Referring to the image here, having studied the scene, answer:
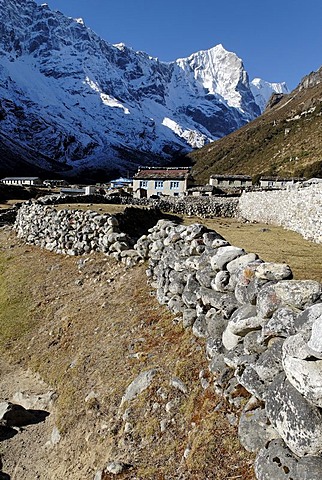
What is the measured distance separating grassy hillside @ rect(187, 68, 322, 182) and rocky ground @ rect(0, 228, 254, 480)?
9933 cm

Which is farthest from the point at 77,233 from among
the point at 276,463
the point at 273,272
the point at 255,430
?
the point at 276,463

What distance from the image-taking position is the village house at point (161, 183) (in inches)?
3435

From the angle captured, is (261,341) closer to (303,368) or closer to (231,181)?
(303,368)

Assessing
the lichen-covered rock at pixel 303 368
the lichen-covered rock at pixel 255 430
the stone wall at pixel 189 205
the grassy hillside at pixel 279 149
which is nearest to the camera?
the lichen-covered rock at pixel 303 368

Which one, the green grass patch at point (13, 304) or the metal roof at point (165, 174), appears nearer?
the green grass patch at point (13, 304)

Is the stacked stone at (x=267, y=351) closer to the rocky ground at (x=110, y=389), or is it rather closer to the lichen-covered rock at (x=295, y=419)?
the lichen-covered rock at (x=295, y=419)

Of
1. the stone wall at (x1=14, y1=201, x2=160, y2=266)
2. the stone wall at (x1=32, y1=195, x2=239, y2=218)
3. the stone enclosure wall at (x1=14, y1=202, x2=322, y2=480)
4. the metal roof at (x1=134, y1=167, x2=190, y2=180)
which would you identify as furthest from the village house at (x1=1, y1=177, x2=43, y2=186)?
the stone enclosure wall at (x1=14, y1=202, x2=322, y2=480)

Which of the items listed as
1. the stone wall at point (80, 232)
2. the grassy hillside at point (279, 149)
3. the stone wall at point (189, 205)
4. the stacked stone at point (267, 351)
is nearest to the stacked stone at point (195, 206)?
the stone wall at point (189, 205)

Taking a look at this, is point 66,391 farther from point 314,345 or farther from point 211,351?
point 314,345

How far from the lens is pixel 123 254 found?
16812 mm

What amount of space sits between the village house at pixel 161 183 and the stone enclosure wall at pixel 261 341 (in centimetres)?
7621

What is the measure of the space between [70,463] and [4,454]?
2.15 meters

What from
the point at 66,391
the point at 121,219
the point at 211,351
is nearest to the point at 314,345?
the point at 211,351

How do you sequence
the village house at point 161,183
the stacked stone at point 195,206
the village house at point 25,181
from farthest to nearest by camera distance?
1. the village house at point 25,181
2. the village house at point 161,183
3. the stacked stone at point 195,206
